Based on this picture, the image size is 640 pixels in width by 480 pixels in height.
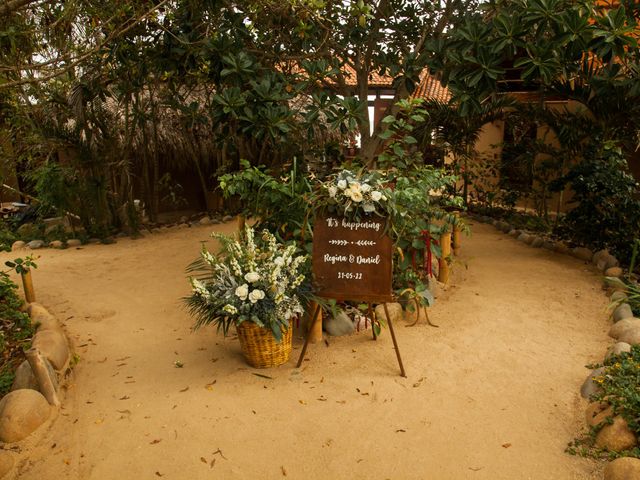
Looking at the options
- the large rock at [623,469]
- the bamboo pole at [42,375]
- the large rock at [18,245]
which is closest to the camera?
the large rock at [623,469]

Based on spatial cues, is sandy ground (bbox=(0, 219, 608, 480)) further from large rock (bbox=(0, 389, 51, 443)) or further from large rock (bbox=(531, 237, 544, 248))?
large rock (bbox=(531, 237, 544, 248))

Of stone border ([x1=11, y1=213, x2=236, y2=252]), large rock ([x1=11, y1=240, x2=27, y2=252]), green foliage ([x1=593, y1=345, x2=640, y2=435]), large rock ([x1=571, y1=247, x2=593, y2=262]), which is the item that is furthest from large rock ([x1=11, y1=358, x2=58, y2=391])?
large rock ([x1=571, y1=247, x2=593, y2=262])

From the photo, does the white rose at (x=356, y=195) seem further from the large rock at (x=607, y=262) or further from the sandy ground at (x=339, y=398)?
the large rock at (x=607, y=262)

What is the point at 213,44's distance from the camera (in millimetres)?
4812

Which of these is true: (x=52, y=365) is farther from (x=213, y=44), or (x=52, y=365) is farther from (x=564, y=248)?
(x=564, y=248)

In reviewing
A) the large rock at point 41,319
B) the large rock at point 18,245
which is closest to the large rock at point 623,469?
the large rock at point 41,319

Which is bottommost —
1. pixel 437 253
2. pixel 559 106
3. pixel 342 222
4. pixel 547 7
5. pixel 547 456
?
pixel 547 456

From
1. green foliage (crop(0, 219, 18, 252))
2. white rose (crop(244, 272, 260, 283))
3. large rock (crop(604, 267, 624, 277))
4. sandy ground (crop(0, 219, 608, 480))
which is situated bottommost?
sandy ground (crop(0, 219, 608, 480))

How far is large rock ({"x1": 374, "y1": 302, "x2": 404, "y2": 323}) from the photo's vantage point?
4520mm

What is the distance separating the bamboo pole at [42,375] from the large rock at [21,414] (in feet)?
0.30

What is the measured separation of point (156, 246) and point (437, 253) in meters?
4.50

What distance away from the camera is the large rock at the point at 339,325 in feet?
14.3

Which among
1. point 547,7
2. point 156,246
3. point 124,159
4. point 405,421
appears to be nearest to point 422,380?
point 405,421

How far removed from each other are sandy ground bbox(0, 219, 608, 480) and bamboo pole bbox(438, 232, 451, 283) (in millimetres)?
246
